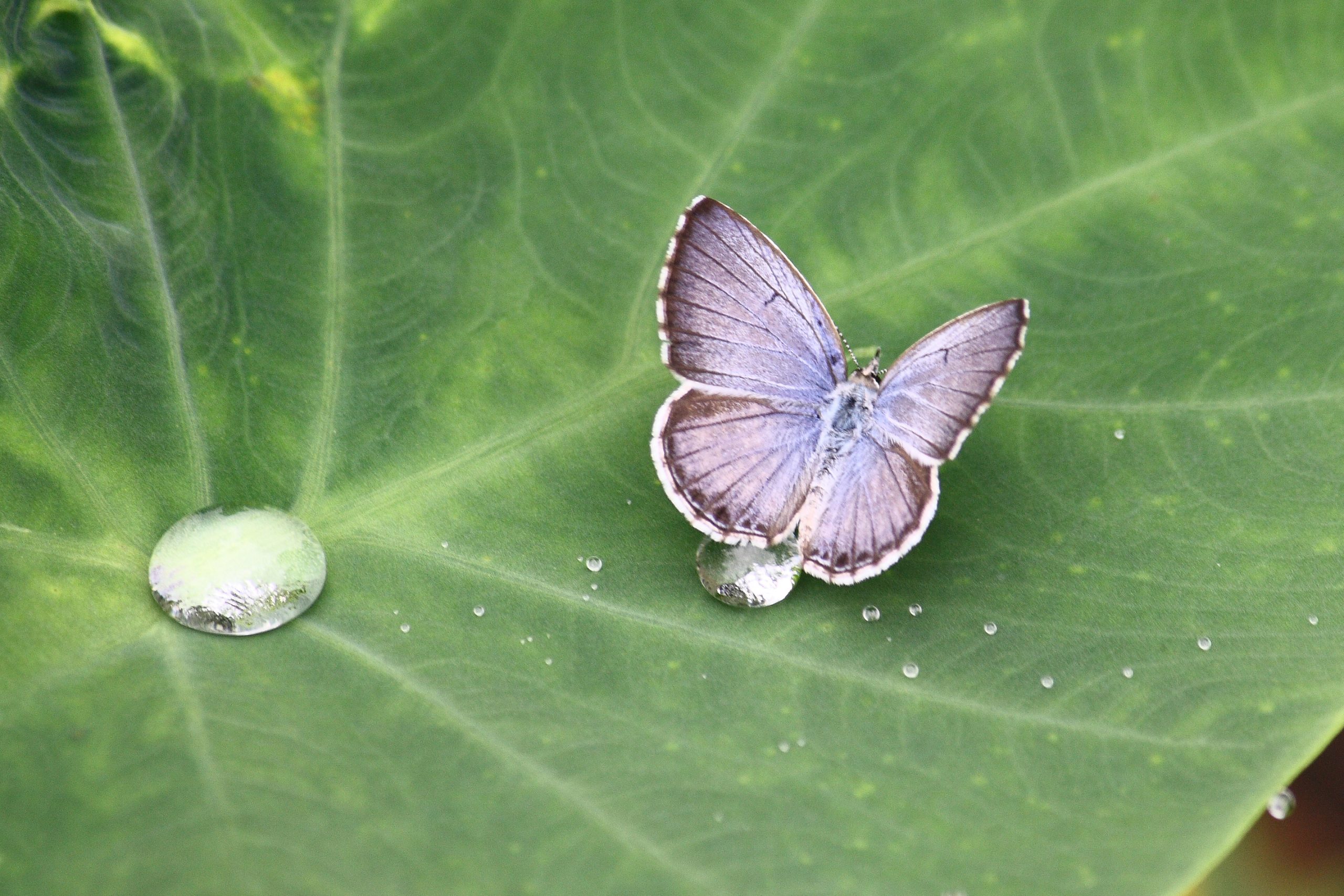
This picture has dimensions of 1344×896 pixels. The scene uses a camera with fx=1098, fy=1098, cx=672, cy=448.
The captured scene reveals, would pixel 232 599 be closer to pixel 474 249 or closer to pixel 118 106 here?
pixel 474 249

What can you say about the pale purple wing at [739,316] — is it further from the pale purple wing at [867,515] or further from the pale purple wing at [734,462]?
the pale purple wing at [867,515]

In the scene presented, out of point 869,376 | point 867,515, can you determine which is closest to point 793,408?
point 869,376

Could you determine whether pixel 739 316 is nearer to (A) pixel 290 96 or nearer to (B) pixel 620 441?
(B) pixel 620 441

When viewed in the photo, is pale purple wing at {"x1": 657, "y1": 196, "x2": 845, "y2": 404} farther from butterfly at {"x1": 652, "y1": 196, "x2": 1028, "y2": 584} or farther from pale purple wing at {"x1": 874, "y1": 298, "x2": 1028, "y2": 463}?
pale purple wing at {"x1": 874, "y1": 298, "x2": 1028, "y2": 463}

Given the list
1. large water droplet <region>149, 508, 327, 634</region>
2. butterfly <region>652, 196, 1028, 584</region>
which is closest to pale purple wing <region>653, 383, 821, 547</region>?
butterfly <region>652, 196, 1028, 584</region>

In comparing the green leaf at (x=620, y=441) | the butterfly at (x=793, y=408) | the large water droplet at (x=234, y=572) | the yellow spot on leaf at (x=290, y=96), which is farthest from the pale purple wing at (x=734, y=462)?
the yellow spot on leaf at (x=290, y=96)

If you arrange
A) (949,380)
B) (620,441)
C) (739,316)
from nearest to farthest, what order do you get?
(949,380), (739,316), (620,441)

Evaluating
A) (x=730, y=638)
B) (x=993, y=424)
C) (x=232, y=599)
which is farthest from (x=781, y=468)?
(x=232, y=599)
